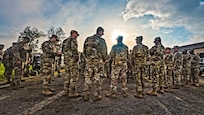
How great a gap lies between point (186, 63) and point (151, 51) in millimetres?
4237

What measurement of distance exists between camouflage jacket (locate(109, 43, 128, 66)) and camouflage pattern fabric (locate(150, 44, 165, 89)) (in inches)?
58.9

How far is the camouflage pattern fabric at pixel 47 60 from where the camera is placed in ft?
22.6

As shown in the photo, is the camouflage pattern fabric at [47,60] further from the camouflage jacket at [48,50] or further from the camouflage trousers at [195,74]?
the camouflage trousers at [195,74]

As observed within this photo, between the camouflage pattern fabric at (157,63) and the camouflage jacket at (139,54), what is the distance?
2.38 ft

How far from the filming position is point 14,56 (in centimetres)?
883

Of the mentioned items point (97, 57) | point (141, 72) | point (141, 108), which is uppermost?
point (97, 57)

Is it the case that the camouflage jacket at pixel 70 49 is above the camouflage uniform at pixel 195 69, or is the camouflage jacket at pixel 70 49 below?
above

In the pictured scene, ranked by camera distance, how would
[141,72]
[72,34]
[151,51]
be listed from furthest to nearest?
1. [151,51]
2. [141,72]
3. [72,34]

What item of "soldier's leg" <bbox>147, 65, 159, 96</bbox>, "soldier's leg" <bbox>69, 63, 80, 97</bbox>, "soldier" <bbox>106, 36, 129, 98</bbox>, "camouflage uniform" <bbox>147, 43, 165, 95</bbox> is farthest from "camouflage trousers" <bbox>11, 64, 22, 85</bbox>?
"camouflage uniform" <bbox>147, 43, 165, 95</bbox>

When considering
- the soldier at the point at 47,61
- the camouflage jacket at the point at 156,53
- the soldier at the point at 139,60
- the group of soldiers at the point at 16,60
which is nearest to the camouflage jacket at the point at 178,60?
the camouflage jacket at the point at 156,53

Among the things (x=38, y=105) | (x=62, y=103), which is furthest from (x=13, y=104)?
(x=62, y=103)

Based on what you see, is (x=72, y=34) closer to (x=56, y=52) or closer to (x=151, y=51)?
(x=56, y=52)

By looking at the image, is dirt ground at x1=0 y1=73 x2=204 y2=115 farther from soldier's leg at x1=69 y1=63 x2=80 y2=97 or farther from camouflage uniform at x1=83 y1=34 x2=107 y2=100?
camouflage uniform at x1=83 y1=34 x2=107 y2=100

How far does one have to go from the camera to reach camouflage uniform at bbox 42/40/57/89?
6895 mm
